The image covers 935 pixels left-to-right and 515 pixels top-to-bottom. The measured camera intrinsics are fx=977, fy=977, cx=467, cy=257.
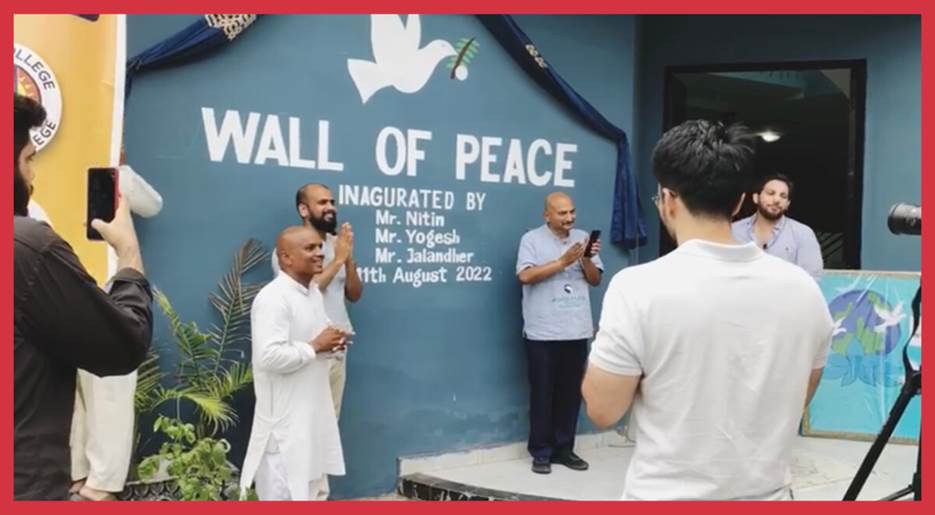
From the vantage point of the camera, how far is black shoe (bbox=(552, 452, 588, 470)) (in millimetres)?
5366

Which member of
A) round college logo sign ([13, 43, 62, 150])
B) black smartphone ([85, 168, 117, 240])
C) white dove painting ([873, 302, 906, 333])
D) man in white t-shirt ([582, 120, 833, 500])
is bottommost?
white dove painting ([873, 302, 906, 333])

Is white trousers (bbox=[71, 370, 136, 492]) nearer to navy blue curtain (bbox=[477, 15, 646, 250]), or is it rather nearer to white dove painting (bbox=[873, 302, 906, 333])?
navy blue curtain (bbox=[477, 15, 646, 250])

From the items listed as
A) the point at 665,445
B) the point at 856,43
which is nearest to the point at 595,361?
the point at 665,445

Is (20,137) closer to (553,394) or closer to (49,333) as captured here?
(49,333)

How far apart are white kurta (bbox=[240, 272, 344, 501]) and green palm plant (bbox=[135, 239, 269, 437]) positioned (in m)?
0.40

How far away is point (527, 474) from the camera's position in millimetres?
5266

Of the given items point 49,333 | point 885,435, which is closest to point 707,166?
point 49,333

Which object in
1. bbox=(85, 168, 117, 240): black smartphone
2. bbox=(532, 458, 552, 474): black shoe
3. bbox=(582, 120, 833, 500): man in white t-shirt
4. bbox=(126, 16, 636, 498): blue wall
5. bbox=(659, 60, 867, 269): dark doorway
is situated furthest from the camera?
bbox=(659, 60, 867, 269): dark doorway

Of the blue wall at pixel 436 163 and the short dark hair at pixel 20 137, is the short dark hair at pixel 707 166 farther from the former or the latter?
the blue wall at pixel 436 163

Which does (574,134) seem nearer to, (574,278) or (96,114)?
(574,278)

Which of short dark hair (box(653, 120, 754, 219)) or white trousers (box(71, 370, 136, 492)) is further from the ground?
short dark hair (box(653, 120, 754, 219))

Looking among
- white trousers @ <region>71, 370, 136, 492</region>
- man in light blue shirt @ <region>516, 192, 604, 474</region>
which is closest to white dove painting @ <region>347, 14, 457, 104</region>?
man in light blue shirt @ <region>516, 192, 604, 474</region>

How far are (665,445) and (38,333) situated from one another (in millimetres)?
1159

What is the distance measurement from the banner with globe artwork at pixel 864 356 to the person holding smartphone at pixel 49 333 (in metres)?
5.10
